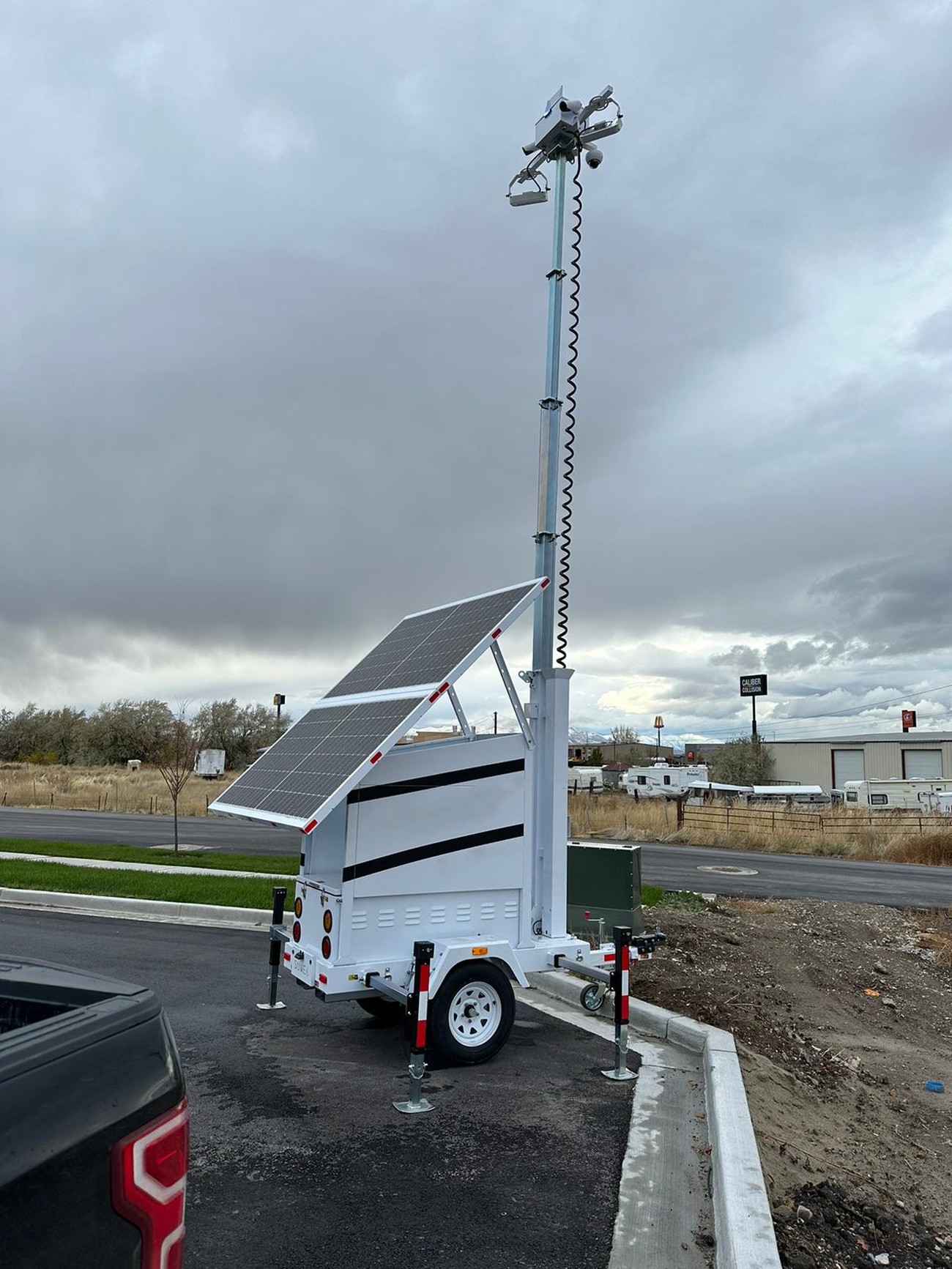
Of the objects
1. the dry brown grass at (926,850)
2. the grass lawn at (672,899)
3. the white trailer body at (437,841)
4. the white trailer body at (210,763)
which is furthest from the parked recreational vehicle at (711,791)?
the white trailer body at (437,841)

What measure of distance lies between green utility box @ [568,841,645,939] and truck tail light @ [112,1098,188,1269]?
6.92 m

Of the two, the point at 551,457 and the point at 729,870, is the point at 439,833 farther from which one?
the point at 729,870

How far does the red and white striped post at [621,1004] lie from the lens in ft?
22.0

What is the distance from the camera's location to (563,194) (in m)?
8.79

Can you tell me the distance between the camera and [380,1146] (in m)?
5.42

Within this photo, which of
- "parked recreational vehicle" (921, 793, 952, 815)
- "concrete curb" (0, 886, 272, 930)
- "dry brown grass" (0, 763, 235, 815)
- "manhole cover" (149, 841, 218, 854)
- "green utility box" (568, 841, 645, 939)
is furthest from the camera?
"parked recreational vehicle" (921, 793, 952, 815)

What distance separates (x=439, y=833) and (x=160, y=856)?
606 inches

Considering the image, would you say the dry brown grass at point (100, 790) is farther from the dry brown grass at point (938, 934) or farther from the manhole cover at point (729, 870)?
the dry brown grass at point (938, 934)

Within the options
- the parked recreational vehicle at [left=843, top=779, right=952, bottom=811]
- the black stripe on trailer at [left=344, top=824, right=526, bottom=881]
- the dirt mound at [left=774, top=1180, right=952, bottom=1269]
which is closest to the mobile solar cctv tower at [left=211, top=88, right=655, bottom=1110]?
the black stripe on trailer at [left=344, top=824, right=526, bottom=881]

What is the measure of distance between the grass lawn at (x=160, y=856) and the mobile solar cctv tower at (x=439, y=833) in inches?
402

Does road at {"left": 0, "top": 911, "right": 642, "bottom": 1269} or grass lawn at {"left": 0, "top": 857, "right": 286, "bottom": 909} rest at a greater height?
grass lawn at {"left": 0, "top": 857, "right": 286, "bottom": 909}

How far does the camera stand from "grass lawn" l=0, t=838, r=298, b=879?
1869 cm

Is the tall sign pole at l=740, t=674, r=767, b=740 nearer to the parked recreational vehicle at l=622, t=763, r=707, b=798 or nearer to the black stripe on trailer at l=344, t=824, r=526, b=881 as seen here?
the parked recreational vehicle at l=622, t=763, r=707, b=798

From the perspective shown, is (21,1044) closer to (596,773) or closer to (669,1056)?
(669,1056)
